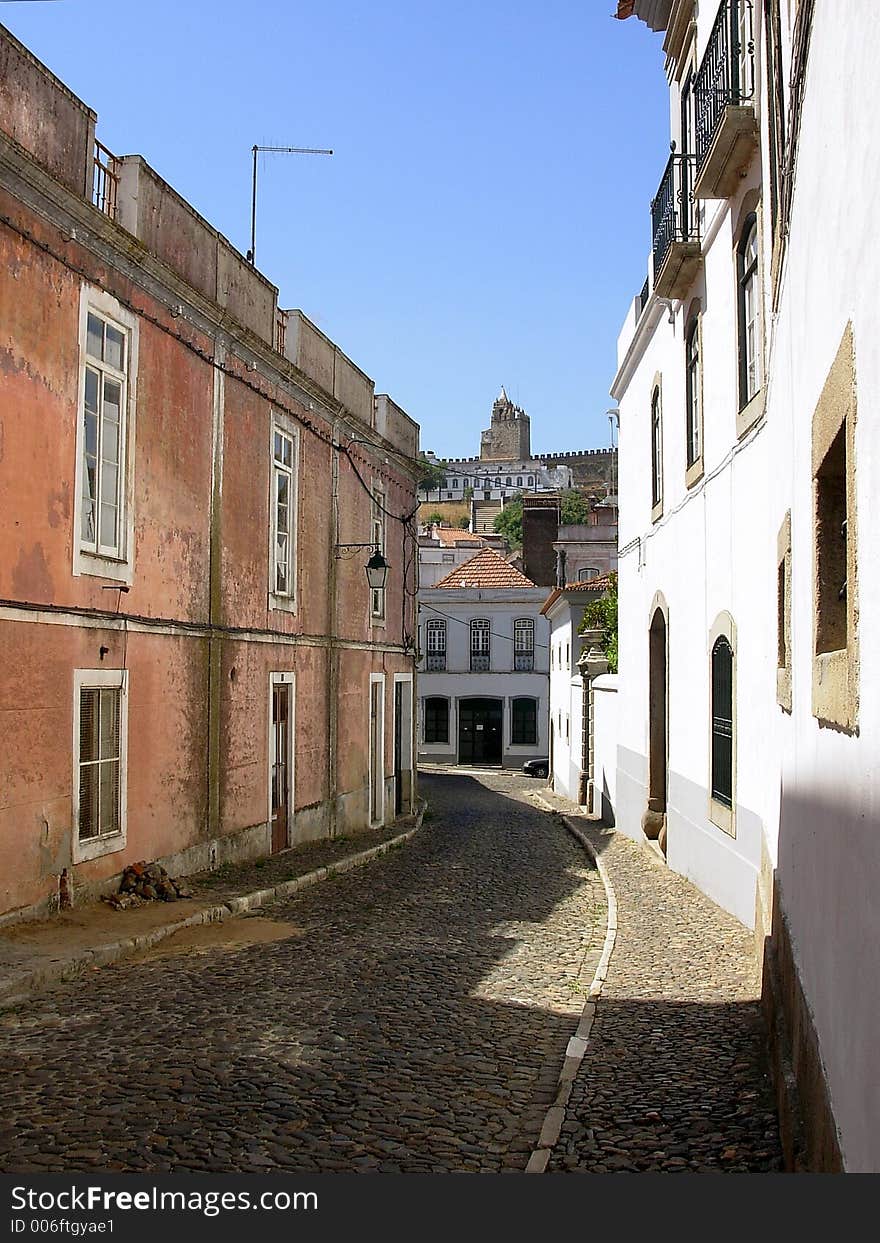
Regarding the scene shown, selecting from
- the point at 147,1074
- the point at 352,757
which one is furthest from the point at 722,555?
the point at 352,757

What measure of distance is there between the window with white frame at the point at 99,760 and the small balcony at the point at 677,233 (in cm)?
676

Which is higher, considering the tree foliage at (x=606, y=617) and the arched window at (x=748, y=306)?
the arched window at (x=748, y=306)

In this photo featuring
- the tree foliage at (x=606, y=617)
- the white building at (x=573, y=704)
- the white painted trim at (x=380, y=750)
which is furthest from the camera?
the tree foliage at (x=606, y=617)

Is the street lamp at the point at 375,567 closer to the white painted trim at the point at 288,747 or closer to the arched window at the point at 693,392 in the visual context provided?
the white painted trim at the point at 288,747

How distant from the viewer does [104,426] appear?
10.7 metres

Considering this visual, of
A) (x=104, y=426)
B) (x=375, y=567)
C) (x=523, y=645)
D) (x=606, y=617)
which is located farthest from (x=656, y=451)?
(x=523, y=645)

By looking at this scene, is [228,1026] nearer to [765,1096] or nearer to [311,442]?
[765,1096]

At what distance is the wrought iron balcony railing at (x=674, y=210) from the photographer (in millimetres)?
12383

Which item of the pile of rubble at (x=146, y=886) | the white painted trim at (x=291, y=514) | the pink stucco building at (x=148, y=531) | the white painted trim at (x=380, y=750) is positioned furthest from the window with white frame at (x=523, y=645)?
the pile of rubble at (x=146, y=886)

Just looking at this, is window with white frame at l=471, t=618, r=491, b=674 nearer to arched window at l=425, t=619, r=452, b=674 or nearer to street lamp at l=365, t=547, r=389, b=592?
arched window at l=425, t=619, r=452, b=674

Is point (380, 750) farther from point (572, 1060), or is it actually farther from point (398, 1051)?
point (572, 1060)

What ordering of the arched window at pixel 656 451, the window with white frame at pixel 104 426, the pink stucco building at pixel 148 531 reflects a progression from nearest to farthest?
the pink stucco building at pixel 148 531, the window with white frame at pixel 104 426, the arched window at pixel 656 451

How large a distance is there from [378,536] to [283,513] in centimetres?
536

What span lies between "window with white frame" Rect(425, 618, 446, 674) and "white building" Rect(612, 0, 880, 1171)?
91.0 ft
